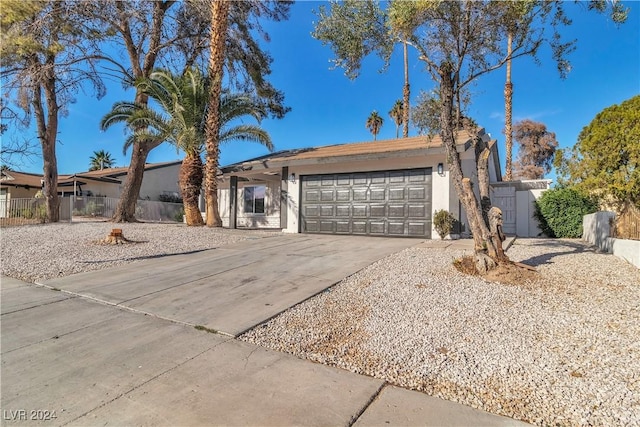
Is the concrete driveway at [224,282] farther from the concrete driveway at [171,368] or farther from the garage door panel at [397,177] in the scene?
the garage door panel at [397,177]

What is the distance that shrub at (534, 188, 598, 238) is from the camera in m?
12.7

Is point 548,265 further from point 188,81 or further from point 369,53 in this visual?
point 188,81

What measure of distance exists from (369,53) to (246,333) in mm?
5974

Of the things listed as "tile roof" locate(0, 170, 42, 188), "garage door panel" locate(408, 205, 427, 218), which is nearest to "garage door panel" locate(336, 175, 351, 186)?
"garage door panel" locate(408, 205, 427, 218)

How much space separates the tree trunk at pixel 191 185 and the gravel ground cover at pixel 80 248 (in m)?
1.77

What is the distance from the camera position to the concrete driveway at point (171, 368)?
2258mm

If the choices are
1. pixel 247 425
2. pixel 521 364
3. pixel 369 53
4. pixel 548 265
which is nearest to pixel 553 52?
pixel 369 53

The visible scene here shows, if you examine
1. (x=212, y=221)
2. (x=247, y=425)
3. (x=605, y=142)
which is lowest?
→ (x=247, y=425)

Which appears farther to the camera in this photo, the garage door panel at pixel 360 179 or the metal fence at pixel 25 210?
the metal fence at pixel 25 210

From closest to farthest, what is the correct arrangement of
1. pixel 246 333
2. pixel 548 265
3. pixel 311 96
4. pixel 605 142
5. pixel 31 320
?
pixel 246 333 → pixel 31 320 → pixel 548 265 → pixel 605 142 → pixel 311 96

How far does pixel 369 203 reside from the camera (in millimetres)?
11875

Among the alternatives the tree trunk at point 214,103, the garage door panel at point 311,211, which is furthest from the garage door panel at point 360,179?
the tree trunk at point 214,103

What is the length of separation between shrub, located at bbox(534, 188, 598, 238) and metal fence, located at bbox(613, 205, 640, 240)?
431cm

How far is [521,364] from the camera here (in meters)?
2.83
